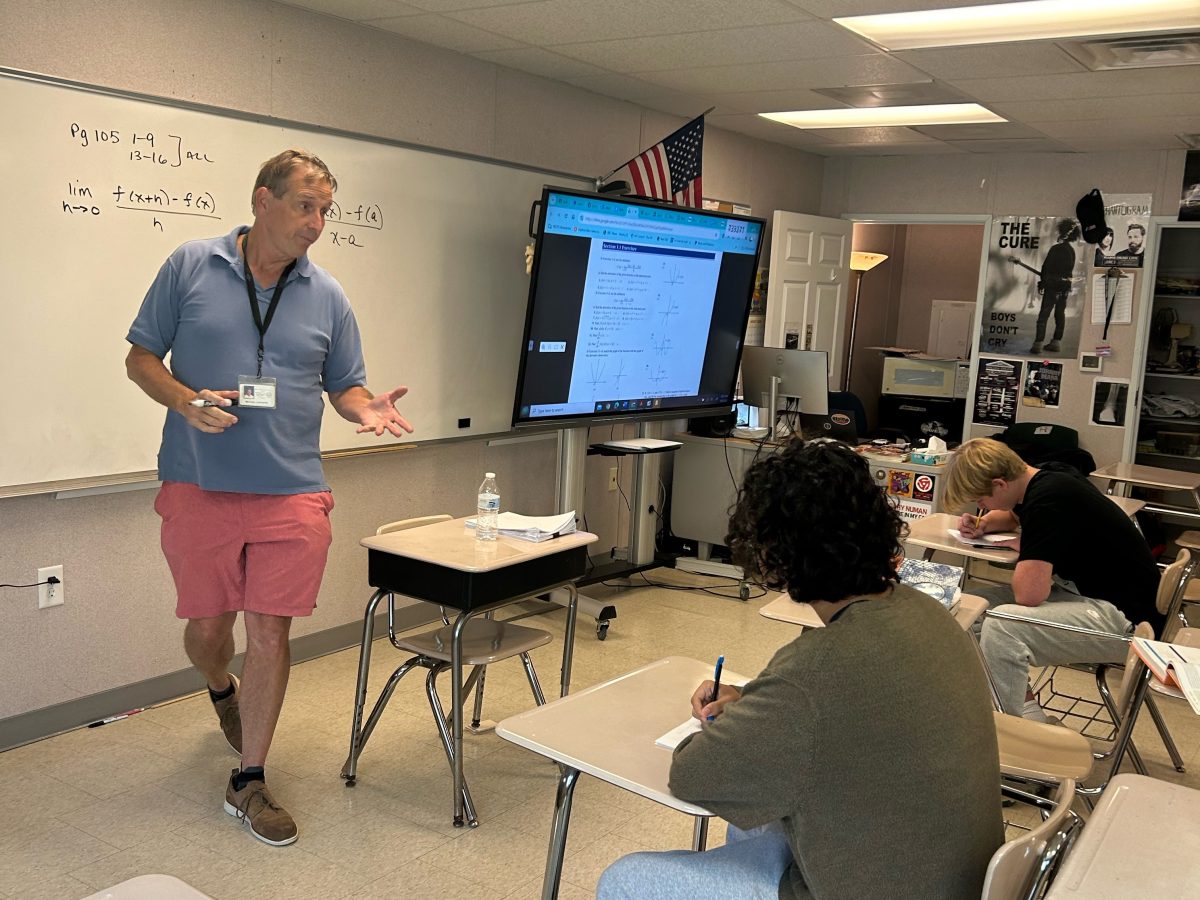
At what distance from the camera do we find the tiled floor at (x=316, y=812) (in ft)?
9.11

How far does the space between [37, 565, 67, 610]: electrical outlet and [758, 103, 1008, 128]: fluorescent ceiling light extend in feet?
13.9

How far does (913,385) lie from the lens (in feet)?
27.9

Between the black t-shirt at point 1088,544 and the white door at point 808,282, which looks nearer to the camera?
the black t-shirt at point 1088,544

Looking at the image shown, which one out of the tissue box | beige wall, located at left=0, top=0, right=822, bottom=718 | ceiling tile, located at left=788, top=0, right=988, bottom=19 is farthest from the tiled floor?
ceiling tile, located at left=788, top=0, right=988, bottom=19

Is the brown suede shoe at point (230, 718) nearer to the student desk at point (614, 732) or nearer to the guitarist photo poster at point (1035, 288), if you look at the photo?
the student desk at point (614, 732)

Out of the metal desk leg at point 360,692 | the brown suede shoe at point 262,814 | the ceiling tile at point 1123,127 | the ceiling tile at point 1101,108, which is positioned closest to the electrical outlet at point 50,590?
the brown suede shoe at point 262,814

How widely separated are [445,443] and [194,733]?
1.71 metres

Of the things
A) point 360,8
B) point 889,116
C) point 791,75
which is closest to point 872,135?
point 889,116

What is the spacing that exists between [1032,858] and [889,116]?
506cm

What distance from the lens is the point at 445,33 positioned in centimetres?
431

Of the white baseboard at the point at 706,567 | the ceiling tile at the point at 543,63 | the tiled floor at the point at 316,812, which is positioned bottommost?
the tiled floor at the point at 316,812

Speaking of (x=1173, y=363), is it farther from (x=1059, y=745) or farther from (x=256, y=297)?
(x=256, y=297)

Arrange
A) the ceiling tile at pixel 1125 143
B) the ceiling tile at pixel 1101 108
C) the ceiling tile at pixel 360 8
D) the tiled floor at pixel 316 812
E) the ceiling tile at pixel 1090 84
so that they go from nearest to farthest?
the tiled floor at pixel 316 812 < the ceiling tile at pixel 360 8 < the ceiling tile at pixel 1090 84 < the ceiling tile at pixel 1101 108 < the ceiling tile at pixel 1125 143

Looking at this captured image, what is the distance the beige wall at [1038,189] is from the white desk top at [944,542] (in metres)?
3.15
